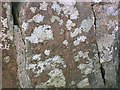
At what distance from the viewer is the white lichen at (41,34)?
134cm

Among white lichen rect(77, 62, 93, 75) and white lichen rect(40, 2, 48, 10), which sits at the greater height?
white lichen rect(40, 2, 48, 10)

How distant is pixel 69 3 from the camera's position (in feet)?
4.37

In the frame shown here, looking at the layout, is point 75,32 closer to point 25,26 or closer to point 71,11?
point 71,11

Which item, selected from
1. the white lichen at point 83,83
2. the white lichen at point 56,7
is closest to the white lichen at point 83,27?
the white lichen at point 56,7

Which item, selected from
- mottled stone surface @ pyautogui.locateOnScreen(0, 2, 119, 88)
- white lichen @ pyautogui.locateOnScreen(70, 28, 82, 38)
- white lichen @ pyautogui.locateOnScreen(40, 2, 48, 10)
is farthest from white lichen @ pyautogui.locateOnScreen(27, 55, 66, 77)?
white lichen @ pyautogui.locateOnScreen(40, 2, 48, 10)

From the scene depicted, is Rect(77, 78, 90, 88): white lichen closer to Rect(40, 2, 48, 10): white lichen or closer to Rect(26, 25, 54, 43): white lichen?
Rect(26, 25, 54, 43): white lichen

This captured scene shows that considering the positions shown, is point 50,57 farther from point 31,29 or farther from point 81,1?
point 81,1

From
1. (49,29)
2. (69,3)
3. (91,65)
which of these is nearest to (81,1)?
(69,3)

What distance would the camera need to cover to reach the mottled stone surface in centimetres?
133

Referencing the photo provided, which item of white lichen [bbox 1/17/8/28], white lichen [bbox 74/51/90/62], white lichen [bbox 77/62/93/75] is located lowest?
white lichen [bbox 77/62/93/75]

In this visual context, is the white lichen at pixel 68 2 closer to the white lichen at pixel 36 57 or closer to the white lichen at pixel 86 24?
the white lichen at pixel 86 24

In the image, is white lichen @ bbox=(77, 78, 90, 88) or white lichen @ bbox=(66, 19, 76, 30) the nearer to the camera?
white lichen @ bbox=(66, 19, 76, 30)

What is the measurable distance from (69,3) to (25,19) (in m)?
0.17

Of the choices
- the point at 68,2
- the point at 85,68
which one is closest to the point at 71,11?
the point at 68,2
